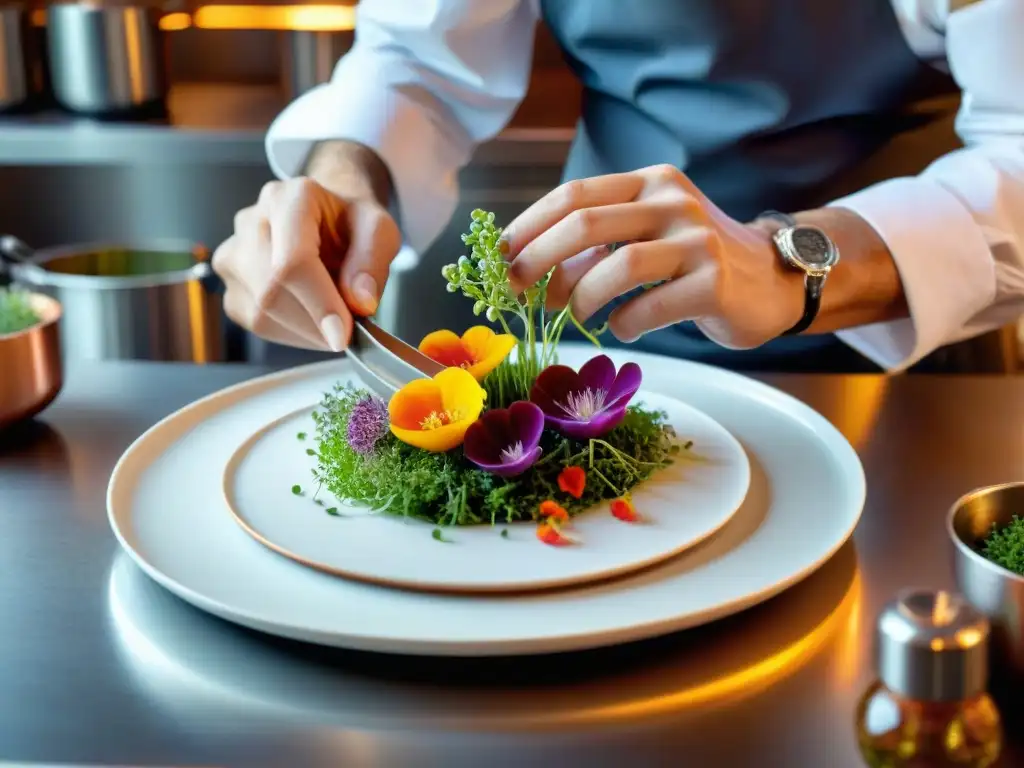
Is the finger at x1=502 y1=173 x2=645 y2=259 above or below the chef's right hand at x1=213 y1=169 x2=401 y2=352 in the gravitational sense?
above

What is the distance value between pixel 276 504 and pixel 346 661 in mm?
153

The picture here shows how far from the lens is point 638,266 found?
2.53ft

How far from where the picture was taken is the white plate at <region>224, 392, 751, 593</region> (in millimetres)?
607

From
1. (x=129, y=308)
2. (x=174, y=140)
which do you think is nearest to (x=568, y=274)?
(x=129, y=308)

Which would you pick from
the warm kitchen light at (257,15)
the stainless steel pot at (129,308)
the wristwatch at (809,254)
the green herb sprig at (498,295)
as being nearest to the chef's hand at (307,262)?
the green herb sprig at (498,295)

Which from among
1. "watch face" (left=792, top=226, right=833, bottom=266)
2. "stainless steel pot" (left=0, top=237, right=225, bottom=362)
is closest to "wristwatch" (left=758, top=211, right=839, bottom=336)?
"watch face" (left=792, top=226, right=833, bottom=266)

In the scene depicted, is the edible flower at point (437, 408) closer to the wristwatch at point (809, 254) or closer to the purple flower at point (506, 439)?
→ the purple flower at point (506, 439)

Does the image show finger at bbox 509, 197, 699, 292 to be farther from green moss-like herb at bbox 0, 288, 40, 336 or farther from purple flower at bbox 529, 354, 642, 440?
green moss-like herb at bbox 0, 288, 40, 336

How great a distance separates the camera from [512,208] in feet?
6.41

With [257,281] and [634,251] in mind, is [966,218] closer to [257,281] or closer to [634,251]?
[634,251]

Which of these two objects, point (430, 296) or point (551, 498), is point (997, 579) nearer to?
point (551, 498)

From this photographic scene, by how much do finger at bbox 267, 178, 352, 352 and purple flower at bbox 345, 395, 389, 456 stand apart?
0.07m

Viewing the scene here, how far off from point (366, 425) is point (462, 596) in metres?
0.18

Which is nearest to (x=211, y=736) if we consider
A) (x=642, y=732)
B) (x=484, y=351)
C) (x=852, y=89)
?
(x=642, y=732)
